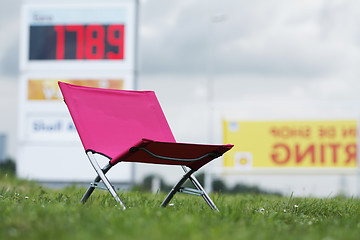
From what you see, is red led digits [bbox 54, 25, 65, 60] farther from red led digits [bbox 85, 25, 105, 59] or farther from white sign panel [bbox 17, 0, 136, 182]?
red led digits [bbox 85, 25, 105, 59]

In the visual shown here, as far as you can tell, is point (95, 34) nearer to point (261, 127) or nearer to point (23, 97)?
point (23, 97)

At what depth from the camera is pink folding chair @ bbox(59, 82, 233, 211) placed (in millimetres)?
3600

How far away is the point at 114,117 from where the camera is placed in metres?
4.35

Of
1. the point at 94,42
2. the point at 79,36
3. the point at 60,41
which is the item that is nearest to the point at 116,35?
the point at 94,42

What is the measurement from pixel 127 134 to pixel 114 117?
18 cm

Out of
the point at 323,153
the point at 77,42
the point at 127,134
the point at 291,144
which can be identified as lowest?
the point at 323,153

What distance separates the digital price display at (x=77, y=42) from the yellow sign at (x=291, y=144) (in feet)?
21.3

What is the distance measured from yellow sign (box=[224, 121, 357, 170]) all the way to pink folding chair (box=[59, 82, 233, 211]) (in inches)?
429

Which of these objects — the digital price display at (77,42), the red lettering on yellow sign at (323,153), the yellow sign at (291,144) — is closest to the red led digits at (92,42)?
the digital price display at (77,42)

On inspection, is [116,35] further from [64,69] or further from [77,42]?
[64,69]

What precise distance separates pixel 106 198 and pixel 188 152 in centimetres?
87

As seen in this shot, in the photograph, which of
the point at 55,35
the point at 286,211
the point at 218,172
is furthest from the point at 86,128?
the point at 218,172

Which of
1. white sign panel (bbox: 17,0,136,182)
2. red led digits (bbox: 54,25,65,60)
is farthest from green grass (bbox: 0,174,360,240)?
red led digits (bbox: 54,25,65,60)

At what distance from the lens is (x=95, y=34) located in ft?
32.0
